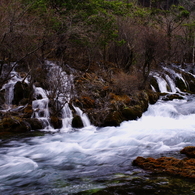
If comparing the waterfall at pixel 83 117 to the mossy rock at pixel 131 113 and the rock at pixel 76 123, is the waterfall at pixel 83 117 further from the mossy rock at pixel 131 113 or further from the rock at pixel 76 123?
the mossy rock at pixel 131 113

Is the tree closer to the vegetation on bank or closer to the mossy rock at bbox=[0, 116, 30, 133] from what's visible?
the vegetation on bank

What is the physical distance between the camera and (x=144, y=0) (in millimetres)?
48938

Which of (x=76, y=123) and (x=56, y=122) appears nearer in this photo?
(x=56, y=122)

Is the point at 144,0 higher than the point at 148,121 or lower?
higher

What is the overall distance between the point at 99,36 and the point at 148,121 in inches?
314

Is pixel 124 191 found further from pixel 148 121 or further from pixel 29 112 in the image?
pixel 148 121

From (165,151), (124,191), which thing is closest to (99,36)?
(165,151)

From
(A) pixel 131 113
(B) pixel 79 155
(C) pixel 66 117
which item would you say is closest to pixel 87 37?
(A) pixel 131 113

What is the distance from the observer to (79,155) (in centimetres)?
761

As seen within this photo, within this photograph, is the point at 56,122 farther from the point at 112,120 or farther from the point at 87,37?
the point at 87,37

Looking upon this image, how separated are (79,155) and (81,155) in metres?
0.07

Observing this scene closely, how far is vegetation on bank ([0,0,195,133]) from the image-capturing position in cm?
1041

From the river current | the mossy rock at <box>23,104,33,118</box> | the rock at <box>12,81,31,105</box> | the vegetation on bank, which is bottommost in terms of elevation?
the river current

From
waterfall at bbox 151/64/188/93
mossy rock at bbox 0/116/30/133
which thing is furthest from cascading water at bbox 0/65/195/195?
waterfall at bbox 151/64/188/93
